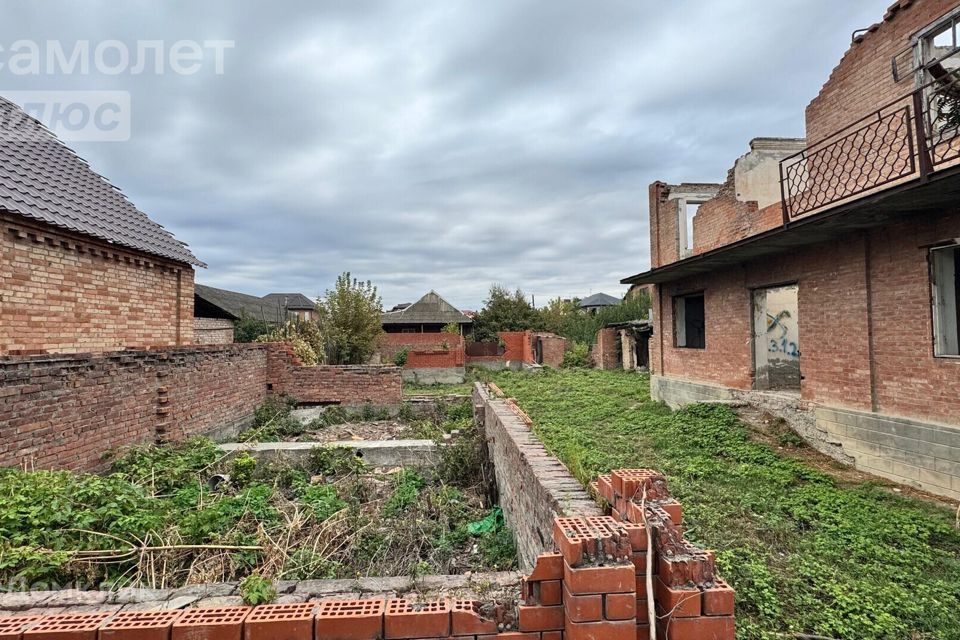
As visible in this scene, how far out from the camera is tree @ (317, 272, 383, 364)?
14922mm

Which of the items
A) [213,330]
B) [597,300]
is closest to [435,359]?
[213,330]

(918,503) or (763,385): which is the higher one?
(763,385)

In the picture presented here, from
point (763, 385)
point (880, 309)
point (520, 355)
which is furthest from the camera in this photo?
point (520, 355)

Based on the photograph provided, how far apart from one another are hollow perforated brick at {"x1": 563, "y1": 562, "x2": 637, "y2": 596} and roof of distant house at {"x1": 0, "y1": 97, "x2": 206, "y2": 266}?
703cm

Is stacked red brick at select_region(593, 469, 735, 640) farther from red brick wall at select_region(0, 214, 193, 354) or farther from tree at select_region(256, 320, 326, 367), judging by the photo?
tree at select_region(256, 320, 326, 367)

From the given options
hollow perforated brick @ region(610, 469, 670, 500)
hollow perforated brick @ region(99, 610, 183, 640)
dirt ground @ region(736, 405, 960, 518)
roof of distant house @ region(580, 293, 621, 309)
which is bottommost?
dirt ground @ region(736, 405, 960, 518)

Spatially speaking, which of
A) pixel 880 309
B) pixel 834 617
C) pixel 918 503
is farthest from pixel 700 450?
pixel 834 617

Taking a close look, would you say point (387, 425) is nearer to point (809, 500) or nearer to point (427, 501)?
point (427, 501)

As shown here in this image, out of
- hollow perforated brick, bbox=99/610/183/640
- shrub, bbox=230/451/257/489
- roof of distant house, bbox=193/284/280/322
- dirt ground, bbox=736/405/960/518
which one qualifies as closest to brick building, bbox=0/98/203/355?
shrub, bbox=230/451/257/489

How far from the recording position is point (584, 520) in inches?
87.5

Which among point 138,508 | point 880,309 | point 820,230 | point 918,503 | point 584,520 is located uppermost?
point 820,230

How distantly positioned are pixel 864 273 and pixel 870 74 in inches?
148

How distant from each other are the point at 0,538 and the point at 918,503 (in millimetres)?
8215

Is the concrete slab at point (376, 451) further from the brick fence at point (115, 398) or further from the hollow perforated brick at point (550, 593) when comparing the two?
the hollow perforated brick at point (550, 593)
